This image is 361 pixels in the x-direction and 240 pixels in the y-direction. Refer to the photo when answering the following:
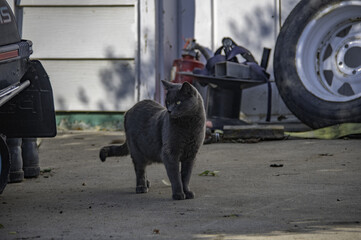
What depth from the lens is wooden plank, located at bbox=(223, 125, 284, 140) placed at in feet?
21.1

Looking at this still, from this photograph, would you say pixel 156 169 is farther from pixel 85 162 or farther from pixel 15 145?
pixel 15 145

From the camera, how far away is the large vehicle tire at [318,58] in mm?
6422

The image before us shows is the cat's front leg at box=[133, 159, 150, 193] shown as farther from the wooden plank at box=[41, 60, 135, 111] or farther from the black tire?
the wooden plank at box=[41, 60, 135, 111]

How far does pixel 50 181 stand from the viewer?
4891 millimetres

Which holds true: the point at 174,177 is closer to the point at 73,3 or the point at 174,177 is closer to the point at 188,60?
the point at 188,60

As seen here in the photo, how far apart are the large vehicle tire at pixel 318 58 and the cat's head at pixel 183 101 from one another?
99.5 inches

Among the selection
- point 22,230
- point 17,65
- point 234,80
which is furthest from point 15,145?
point 234,80

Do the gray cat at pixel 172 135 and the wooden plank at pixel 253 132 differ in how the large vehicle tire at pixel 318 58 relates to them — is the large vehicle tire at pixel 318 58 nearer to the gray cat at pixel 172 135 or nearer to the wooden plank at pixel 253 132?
the wooden plank at pixel 253 132

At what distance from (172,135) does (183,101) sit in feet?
0.80

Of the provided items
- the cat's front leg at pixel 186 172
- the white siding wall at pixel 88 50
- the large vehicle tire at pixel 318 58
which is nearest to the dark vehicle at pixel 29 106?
the cat's front leg at pixel 186 172

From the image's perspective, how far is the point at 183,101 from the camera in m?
4.06

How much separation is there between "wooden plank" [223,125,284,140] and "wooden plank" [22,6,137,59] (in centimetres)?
192

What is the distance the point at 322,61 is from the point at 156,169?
7.84ft

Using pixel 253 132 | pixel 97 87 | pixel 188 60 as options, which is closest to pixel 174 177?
pixel 253 132
